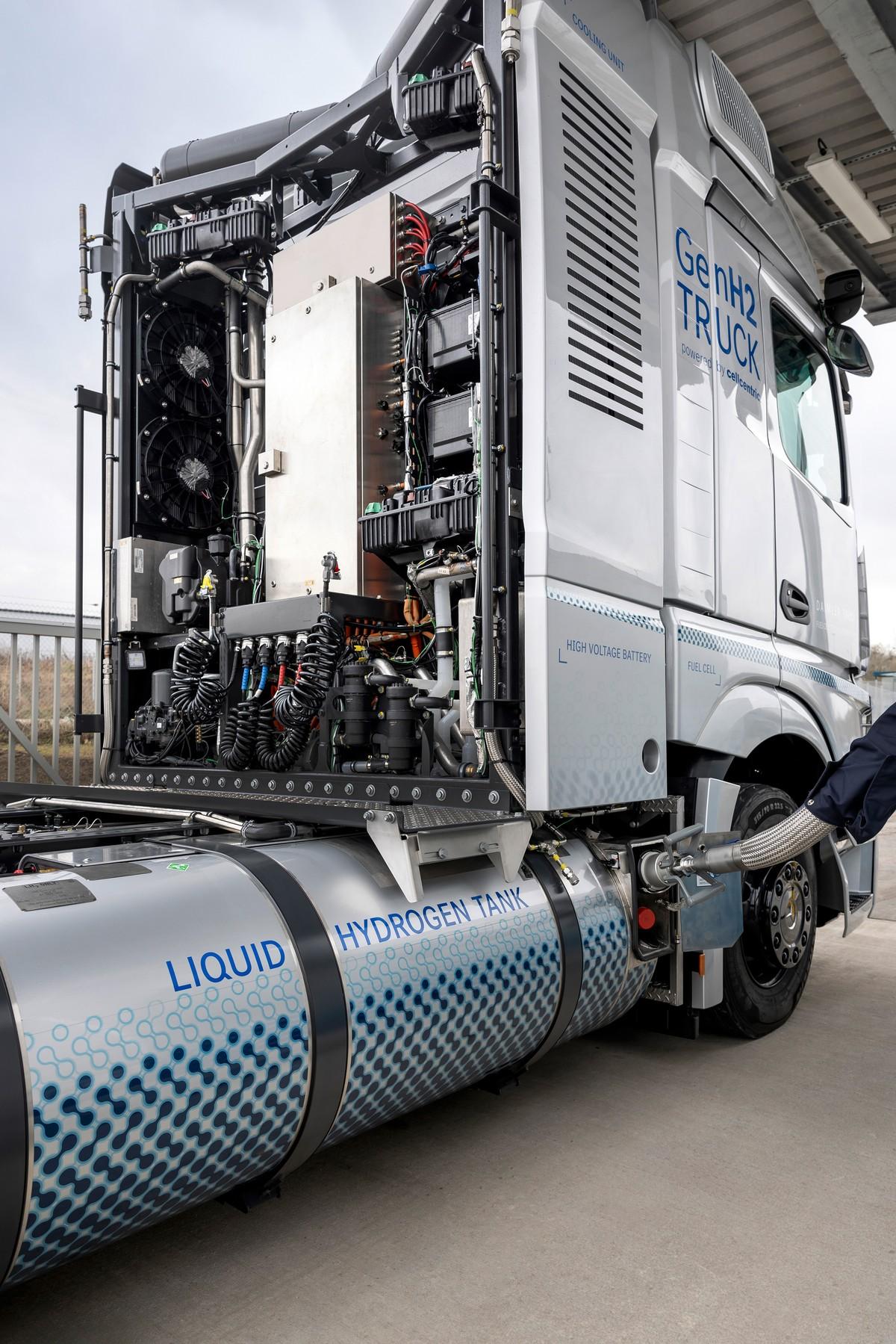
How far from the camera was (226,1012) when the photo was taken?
185cm

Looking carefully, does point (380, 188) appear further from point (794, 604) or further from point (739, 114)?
point (794, 604)

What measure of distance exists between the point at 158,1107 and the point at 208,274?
3.36 meters

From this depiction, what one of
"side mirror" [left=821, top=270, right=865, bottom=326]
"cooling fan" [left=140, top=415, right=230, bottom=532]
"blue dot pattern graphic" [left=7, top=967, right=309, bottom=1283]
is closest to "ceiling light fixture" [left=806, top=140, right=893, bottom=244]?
"side mirror" [left=821, top=270, right=865, bottom=326]

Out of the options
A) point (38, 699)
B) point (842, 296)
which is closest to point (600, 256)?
point (842, 296)

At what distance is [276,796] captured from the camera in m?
3.00

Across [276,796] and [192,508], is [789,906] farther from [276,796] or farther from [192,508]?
[192,508]

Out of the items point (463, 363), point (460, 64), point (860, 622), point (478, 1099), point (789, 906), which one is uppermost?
point (460, 64)

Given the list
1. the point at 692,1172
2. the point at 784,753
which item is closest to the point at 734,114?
the point at 784,753

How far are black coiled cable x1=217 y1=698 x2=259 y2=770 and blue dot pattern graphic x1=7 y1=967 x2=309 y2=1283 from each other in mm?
1351

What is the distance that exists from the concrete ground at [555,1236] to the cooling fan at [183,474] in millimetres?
2639

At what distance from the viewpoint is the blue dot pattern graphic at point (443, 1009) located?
212 centimetres

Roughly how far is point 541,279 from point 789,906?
2.44 m

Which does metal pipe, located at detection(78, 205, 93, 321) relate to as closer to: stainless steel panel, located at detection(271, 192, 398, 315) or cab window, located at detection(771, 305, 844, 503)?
stainless steel panel, located at detection(271, 192, 398, 315)

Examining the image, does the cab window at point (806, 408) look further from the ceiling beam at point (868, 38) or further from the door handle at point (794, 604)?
the ceiling beam at point (868, 38)
